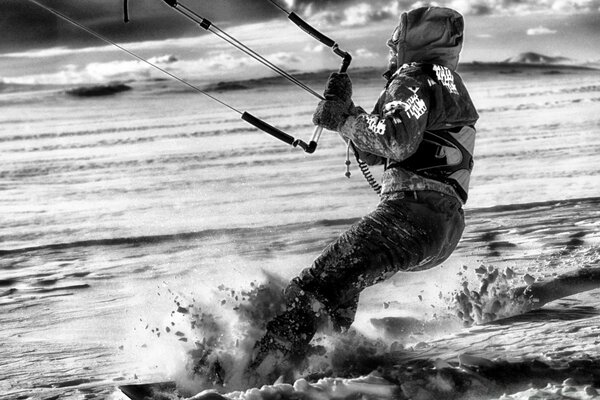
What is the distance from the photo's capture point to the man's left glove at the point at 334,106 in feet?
12.1

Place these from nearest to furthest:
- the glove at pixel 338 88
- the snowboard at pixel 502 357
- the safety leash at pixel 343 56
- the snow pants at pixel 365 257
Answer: the snowboard at pixel 502 357, the snow pants at pixel 365 257, the glove at pixel 338 88, the safety leash at pixel 343 56

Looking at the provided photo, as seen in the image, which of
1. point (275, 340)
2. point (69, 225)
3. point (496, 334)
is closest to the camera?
point (275, 340)

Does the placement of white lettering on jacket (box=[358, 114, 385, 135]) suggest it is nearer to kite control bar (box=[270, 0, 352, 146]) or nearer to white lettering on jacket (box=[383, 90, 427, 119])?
white lettering on jacket (box=[383, 90, 427, 119])

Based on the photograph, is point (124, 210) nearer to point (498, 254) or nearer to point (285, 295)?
point (498, 254)

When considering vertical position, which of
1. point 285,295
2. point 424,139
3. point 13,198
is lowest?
point 13,198

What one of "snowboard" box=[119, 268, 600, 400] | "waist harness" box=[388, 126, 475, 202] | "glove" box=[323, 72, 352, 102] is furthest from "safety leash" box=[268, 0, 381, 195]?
"snowboard" box=[119, 268, 600, 400]

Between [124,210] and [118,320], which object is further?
[124,210]

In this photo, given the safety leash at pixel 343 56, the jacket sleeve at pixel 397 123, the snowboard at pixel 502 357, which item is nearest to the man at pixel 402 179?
the jacket sleeve at pixel 397 123

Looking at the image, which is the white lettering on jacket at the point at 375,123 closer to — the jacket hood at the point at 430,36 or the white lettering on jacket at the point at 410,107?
the white lettering on jacket at the point at 410,107

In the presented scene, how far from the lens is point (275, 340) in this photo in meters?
3.61

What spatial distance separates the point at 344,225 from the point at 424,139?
3.91 metres

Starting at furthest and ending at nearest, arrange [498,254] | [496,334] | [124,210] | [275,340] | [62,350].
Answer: [124,210] < [498,254] < [62,350] < [496,334] < [275,340]

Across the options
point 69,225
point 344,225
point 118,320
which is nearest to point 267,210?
point 344,225

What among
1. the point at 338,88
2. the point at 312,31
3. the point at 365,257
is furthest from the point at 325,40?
the point at 365,257
